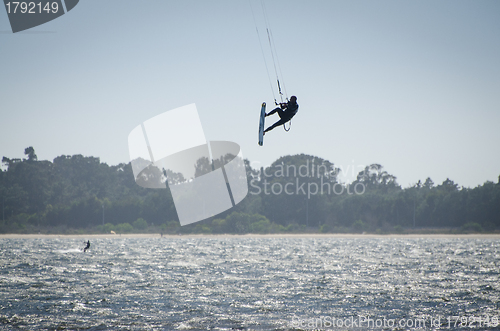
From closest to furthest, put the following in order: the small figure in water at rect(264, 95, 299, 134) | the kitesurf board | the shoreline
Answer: the small figure in water at rect(264, 95, 299, 134) → the kitesurf board → the shoreline

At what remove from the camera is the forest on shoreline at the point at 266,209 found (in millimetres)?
109625

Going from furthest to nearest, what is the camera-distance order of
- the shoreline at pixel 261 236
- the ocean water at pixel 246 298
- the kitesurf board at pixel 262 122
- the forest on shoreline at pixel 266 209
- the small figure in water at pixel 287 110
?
the forest on shoreline at pixel 266 209 < the shoreline at pixel 261 236 < the ocean water at pixel 246 298 < the kitesurf board at pixel 262 122 < the small figure in water at pixel 287 110

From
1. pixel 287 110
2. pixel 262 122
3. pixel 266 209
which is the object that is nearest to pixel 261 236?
pixel 266 209

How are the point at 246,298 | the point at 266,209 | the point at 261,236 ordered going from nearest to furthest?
the point at 246,298 → the point at 261,236 → the point at 266,209

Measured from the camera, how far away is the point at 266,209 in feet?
410

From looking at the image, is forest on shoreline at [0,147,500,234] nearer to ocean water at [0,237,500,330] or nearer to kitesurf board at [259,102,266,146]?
ocean water at [0,237,500,330]

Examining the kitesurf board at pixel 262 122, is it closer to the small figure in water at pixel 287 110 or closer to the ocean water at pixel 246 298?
the small figure in water at pixel 287 110

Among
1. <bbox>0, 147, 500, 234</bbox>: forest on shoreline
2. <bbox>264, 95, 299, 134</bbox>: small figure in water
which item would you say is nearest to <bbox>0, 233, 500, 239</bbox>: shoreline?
<bbox>0, 147, 500, 234</bbox>: forest on shoreline

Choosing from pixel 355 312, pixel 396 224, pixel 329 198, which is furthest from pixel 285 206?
pixel 355 312

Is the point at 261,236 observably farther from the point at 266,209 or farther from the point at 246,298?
the point at 246,298

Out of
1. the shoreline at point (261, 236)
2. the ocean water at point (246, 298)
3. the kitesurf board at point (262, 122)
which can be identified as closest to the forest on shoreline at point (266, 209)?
the shoreline at point (261, 236)

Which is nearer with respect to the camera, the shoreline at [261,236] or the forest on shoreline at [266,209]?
the shoreline at [261,236]

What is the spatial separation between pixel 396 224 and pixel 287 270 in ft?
276

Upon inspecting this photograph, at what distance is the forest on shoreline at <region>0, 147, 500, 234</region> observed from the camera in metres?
110
